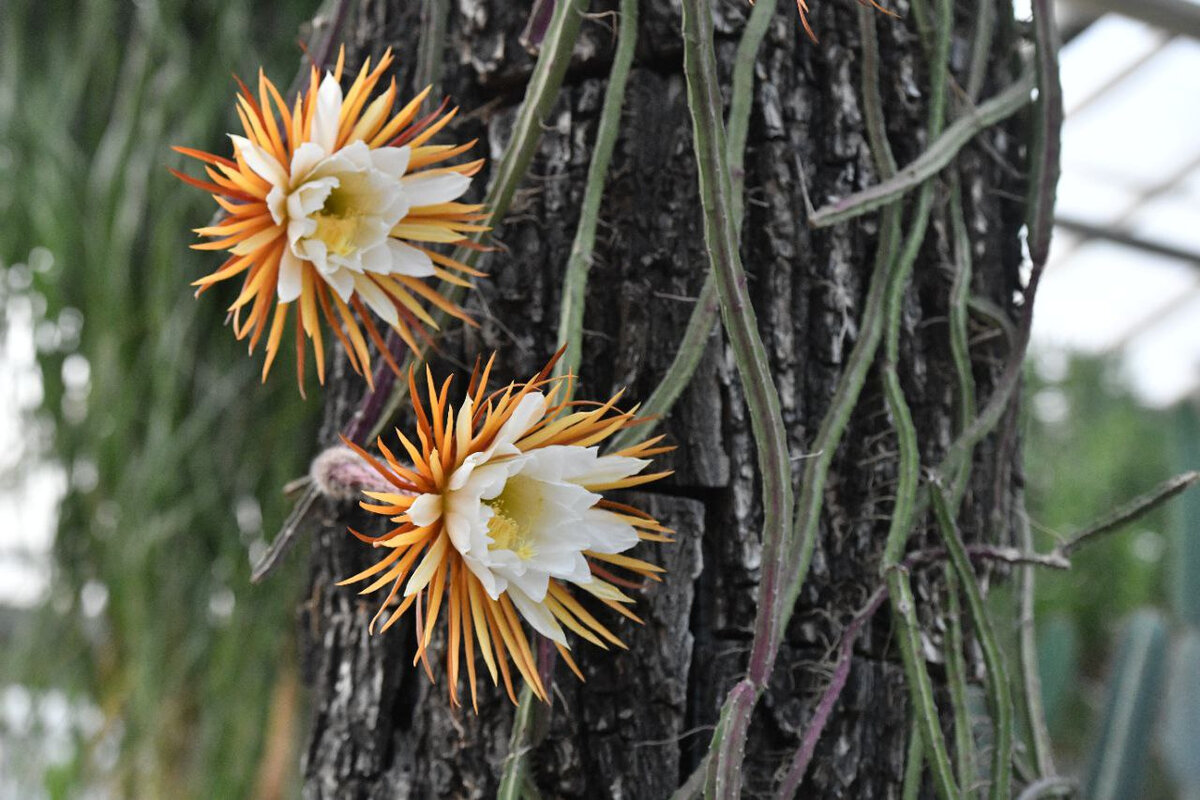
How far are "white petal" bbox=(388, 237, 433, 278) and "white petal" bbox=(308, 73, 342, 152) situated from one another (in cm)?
5

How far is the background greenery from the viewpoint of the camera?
1385 mm

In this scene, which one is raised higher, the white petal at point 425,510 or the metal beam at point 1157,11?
the metal beam at point 1157,11

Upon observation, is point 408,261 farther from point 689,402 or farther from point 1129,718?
point 1129,718

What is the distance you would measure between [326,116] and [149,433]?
43.2 inches

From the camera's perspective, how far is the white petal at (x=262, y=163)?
15.8 inches

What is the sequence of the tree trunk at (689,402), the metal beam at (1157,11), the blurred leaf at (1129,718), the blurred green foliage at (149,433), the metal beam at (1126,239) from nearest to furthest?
the tree trunk at (689,402) → the blurred leaf at (1129,718) → the blurred green foliage at (149,433) → the metal beam at (1157,11) → the metal beam at (1126,239)

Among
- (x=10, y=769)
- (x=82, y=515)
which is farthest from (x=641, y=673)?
(x=10, y=769)

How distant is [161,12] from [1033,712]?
1306 mm

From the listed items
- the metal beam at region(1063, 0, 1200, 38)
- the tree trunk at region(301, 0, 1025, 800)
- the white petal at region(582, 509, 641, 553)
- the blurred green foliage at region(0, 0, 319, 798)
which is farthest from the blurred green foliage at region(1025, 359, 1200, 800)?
the white petal at region(582, 509, 641, 553)

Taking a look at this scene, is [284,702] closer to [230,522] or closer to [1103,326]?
[230,522]

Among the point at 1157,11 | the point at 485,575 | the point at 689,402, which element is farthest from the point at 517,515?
the point at 1157,11

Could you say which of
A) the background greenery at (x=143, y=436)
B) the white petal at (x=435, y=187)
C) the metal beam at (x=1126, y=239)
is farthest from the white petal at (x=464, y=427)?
the metal beam at (x=1126, y=239)

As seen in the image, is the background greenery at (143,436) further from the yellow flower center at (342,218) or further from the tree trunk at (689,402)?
the yellow flower center at (342,218)

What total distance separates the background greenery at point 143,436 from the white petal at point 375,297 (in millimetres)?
1015
